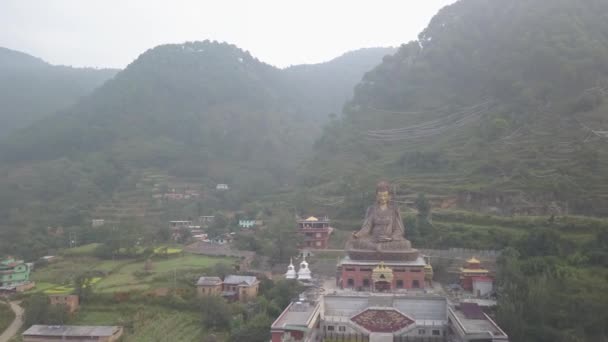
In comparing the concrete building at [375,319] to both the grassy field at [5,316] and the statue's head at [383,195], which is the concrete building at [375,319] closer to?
the statue's head at [383,195]

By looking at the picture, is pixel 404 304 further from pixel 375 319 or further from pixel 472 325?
pixel 472 325

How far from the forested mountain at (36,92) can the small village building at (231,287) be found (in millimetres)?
46486

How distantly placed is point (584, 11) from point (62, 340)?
1632 inches

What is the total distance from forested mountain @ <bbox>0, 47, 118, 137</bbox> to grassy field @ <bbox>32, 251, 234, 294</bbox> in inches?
1507

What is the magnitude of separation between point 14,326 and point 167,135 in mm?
35037

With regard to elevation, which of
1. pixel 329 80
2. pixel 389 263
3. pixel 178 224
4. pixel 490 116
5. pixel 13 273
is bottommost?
pixel 13 273

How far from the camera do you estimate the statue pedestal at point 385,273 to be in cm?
1966

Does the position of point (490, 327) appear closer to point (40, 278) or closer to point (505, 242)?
point (505, 242)

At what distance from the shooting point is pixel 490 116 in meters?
35.6

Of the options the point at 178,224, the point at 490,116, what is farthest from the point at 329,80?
the point at 178,224

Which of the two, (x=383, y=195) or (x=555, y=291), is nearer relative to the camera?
(x=555, y=291)

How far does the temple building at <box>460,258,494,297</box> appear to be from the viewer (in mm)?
19156

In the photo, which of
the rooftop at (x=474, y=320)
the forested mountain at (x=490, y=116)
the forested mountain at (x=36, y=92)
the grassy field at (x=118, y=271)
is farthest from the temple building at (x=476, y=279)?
the forested mountain at (x=36, y=92)

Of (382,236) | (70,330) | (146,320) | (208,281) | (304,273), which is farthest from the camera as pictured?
(304,273)
